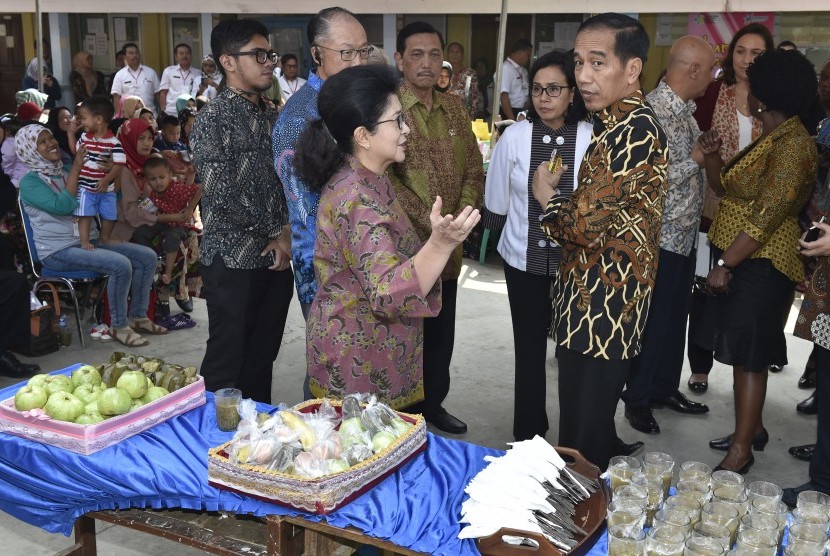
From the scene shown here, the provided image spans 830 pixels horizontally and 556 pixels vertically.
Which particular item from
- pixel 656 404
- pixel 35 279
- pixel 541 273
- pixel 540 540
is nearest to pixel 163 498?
pixel 540 540

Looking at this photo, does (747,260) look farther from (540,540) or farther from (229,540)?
(229,540)

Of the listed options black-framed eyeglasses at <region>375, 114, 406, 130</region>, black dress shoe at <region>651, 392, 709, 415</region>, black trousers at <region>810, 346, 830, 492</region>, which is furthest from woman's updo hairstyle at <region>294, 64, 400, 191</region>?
black dress shoe at <region>651, 392, 709, 415</region>

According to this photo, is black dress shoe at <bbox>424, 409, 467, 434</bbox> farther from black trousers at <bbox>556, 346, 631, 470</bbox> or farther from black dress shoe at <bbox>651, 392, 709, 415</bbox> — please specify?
black trousers at <bbox>556, 346, 631, 470</bbox>

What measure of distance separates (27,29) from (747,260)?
14057 millimetres

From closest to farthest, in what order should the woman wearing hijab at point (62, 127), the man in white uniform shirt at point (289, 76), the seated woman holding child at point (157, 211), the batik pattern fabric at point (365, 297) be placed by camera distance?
the batik pattern fabric at point (365, 297)
the seated woman holding child at point (157, 211)
the woman wearing hijab at point (62, 127)
the man in white uniform shirt at point (289, 76)

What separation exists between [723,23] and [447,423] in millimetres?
7629

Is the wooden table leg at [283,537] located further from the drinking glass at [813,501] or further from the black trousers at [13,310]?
the black trousers at [13,310]

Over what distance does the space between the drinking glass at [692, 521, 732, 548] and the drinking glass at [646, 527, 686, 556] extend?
53mm

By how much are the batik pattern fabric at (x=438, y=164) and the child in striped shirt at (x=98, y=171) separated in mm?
2447

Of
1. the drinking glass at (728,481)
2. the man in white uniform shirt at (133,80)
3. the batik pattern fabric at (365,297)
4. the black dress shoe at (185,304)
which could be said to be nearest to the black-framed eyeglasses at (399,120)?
the batik pattern fabric at (365,297)

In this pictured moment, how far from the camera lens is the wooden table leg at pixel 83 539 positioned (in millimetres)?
2713

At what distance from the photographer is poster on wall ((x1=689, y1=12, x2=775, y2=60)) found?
9.82 m

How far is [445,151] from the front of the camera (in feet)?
12.3

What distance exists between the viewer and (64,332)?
5348mm
